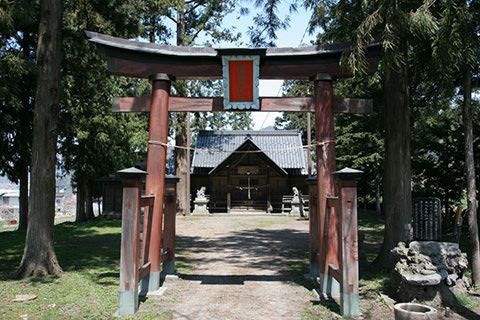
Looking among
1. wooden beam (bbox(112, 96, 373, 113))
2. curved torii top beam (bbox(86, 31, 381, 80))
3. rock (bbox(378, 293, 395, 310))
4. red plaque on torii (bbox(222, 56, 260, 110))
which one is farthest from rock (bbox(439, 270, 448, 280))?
red plaque on torii (bbox(222, 56, 260, 110))

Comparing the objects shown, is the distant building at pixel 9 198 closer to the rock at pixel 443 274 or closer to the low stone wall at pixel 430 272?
the low stone wall at pixel 430 272

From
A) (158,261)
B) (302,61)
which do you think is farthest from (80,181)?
(302,61)

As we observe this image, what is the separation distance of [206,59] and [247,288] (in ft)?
15.3

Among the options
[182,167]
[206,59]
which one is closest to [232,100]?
[206,59]

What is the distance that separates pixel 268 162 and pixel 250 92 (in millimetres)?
19801

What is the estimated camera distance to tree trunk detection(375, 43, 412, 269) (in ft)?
26.8

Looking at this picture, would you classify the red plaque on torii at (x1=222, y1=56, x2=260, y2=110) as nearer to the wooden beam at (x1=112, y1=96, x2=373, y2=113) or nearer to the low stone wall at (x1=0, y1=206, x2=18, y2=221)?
the wooden beam at (x1=112, y1=96, x2=373, y2=113)

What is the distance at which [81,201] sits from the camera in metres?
21.8

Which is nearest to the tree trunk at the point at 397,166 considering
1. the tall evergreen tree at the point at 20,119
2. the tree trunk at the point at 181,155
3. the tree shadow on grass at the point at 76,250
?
the tree shadow on grass at the point at 76,250

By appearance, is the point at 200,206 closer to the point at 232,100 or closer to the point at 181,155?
the point at 181,155

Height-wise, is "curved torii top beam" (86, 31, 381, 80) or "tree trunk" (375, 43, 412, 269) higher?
"curved torii top beam" (86, 31, 381, 80)

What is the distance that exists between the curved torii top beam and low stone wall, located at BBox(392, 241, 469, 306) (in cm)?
361

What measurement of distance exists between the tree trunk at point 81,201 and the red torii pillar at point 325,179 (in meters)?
17.5

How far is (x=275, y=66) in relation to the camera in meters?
7.72
